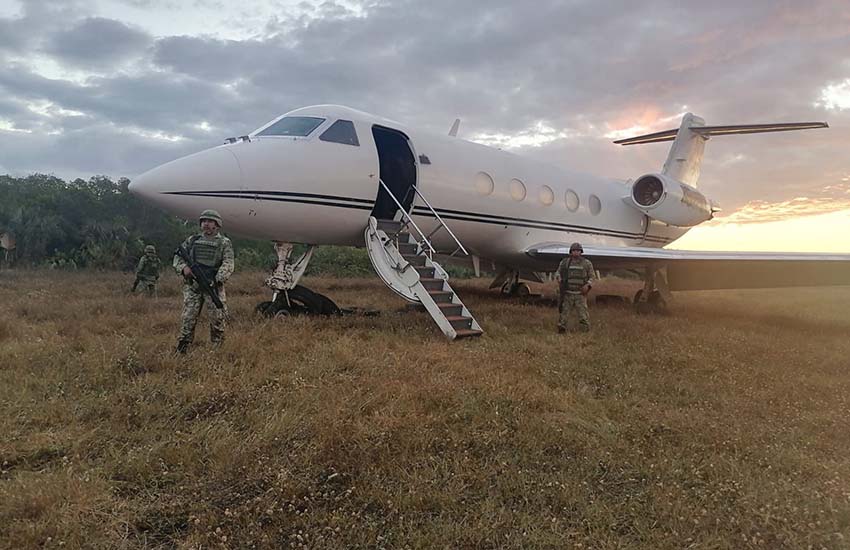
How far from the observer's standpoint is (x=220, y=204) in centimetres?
711

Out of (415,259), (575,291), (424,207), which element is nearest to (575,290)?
(575,291)

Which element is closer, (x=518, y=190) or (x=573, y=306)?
(x=573, y=306)

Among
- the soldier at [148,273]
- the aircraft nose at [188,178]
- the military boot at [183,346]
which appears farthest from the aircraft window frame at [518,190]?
the soldier at [148,273]

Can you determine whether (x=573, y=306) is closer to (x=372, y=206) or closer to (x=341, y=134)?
(x=372, y=206)

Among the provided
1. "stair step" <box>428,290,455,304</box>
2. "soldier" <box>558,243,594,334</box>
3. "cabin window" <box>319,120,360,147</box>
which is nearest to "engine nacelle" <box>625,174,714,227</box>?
"soldier" <box>558,243,594,334</box>

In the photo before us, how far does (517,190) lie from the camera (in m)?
11.7

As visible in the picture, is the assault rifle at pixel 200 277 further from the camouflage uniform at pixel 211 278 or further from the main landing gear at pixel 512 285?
the main landing gear at pixel 512 285

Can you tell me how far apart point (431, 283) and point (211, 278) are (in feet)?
10.6

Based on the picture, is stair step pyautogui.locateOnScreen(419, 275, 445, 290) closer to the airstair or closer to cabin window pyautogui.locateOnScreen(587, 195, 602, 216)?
the airstair

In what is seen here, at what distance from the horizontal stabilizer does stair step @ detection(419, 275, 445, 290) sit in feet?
41.3

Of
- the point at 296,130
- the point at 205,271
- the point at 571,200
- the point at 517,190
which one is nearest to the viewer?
the point at 205,271

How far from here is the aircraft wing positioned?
1102cm

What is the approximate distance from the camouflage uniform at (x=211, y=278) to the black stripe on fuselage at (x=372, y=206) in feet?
3.95

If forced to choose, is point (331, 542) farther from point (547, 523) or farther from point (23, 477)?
point (23, 477)
